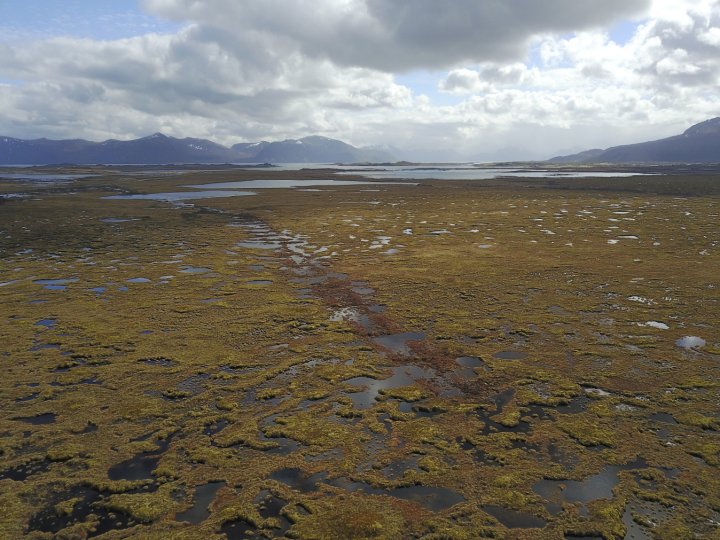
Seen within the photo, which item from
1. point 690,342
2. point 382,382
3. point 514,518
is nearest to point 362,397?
point 382,382

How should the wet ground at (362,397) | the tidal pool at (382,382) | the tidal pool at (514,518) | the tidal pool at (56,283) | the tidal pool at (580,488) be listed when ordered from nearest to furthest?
1. the tidal pool at (514,518)
2. the wet ground at (362,397)
3. the tidal pool at (580,488)
4. the tidal pool at (382,382)
5. the tidal pool at (56,283)

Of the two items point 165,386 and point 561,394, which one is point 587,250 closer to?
point 561,394

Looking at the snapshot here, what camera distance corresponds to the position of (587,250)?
141ft

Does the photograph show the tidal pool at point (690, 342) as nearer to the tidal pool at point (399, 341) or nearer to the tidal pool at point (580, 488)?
the tidal pool at point (580, 488)

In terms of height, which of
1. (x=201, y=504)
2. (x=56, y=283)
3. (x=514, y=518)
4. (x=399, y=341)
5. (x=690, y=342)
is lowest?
(x=201, y=504)

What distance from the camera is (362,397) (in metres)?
17.5

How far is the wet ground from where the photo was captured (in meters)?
11.5

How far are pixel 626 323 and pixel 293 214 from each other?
60.6 meters

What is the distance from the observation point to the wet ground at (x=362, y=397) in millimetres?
11492

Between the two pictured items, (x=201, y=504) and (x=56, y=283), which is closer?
(x=201, y=504)

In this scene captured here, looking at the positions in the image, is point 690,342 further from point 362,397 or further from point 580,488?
point 362,397

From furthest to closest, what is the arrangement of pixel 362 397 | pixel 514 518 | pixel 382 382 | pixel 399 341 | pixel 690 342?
pixel 399 341 < pixel 690 342 < pixel 382 382 < pixel 362 397 < pixel 514 518

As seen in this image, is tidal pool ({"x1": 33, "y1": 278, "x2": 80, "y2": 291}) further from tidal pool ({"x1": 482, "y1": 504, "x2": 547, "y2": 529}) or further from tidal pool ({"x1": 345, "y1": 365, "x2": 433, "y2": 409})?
tidal pool ({"x1": 482, "y1": 504, "x2": 547, "y2": 529})

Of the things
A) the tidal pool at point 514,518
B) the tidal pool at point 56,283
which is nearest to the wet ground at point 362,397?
the tidal pool at point 514,518
